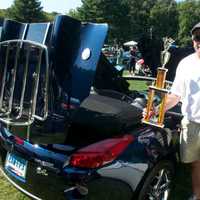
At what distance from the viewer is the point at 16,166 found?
3.36 metres

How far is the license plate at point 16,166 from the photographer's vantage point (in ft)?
10.7

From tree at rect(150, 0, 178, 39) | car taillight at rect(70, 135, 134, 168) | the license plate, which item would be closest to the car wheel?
car taillight at rect(70, 135, 134, 168)

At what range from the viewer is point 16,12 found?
225ft

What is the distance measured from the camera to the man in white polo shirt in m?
3.29

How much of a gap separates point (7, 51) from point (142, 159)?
4.50 feet

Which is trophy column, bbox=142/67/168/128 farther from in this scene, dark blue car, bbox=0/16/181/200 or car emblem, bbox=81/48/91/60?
car emblem, bbox=81/48/91/60

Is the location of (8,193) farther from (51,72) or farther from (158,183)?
(51,72)

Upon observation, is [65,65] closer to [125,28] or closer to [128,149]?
[128,149]

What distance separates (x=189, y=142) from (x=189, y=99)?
435 mm

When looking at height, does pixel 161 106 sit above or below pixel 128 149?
above

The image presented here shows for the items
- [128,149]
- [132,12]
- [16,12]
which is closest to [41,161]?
[128,149]

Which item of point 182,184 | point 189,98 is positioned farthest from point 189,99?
point 182,184

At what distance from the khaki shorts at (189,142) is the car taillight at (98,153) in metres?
0.75

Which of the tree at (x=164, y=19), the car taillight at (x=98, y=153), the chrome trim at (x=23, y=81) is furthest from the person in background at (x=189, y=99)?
the tree at (x=164, y=19)
